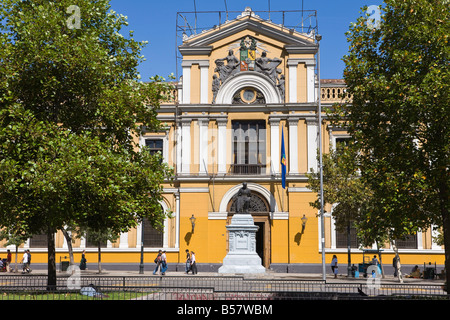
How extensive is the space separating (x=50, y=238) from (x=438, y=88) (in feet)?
49.4

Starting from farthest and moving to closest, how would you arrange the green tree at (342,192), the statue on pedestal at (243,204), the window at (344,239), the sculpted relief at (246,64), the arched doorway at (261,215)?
the sculpted relief at (246,64), the arched doorway at (261,215), the window at (344,239), the green tree at (342,192), the statue on pedestal at (243,204)

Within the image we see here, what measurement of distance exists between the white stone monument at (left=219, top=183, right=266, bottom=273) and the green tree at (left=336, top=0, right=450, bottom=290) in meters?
10.8

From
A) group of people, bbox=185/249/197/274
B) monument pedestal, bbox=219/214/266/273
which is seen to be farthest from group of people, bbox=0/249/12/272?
monument pedestal, bbox=219/214/266/273

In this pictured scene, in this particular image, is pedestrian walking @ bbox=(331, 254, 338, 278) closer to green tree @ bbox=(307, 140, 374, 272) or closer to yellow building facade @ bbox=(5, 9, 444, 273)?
green tree @ bbox=(307, 140, 374, 272)

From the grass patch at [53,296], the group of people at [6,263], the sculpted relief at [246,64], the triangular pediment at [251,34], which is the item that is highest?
the triangular pediment at [251,34]

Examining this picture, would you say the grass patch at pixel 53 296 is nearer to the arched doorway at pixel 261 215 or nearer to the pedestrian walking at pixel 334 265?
the pedestrian walking at pixel 334 265

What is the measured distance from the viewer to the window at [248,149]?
40.4 m

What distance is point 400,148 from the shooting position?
1978 centimetres

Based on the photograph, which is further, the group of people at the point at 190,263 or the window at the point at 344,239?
the window at the point at 344,239

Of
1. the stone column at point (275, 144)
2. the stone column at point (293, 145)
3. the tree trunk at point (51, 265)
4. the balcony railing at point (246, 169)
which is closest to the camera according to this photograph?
the tree trunk at point (51, 265)

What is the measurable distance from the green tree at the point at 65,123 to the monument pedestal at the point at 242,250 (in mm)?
9185

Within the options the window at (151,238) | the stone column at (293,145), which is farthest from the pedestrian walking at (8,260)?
the stone column at (293,145)

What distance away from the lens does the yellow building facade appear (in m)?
39.1

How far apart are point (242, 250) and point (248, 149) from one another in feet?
37.8
